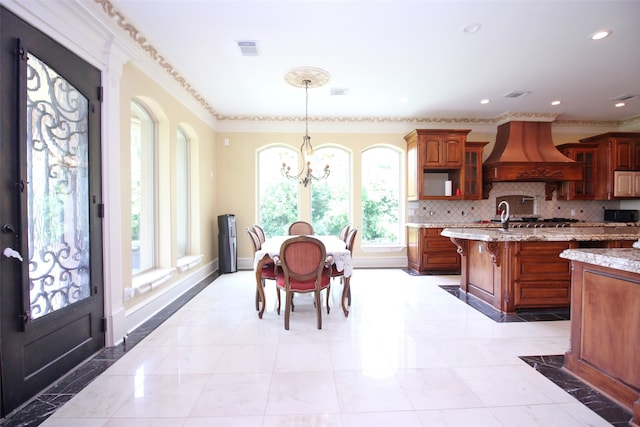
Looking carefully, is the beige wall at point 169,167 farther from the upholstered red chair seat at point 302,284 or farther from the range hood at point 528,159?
the range hood at point 528,159

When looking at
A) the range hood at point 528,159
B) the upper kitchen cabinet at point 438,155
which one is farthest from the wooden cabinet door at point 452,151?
the range hood at point 528,159

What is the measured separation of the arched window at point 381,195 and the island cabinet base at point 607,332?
12.9 feet

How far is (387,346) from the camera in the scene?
255 cm

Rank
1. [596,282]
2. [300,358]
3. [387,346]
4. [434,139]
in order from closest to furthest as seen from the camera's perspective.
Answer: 1. [596,282]
2. [300,358]
3. [387,346]
4. [434,139]

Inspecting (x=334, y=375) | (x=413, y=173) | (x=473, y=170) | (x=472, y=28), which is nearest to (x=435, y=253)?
(x=413, y=173)

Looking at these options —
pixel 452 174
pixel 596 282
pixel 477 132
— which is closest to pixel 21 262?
pixel 596 282

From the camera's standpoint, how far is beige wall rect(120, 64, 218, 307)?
284cm

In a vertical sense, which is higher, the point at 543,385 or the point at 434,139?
the point at 434,139

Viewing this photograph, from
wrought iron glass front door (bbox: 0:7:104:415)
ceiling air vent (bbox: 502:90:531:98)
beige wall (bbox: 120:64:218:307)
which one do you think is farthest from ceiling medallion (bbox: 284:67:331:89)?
ceiling air vent (bbox: 502:90:531:98)

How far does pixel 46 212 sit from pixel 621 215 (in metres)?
8.45

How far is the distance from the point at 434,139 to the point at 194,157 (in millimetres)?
4087

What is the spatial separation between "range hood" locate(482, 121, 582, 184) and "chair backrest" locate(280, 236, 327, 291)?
4.17 metres

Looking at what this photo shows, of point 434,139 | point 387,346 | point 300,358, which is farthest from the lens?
point 434,139

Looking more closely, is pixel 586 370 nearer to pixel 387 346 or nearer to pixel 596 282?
pixel 596 282
